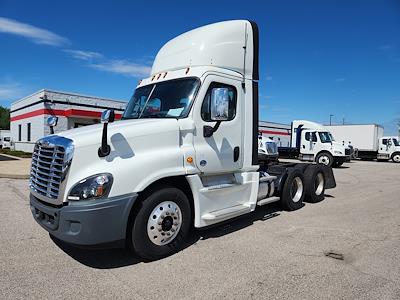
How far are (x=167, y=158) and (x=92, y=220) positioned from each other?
4.17 feet

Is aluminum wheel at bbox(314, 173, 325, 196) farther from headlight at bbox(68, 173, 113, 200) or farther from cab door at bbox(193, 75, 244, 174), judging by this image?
headlight at bbox(68, 173, 113, 200)

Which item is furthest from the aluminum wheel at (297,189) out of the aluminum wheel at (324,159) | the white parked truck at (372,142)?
the white parked truck at (372,142)

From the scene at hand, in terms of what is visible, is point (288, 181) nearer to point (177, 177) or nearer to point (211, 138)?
point (211, 138)

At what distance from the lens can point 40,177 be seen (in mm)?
4395

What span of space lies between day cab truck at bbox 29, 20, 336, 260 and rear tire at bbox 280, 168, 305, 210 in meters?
0.69

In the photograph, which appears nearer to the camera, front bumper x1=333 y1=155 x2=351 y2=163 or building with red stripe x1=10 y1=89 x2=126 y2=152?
front bumper x1=333 y1=155 x2=351 y2=163

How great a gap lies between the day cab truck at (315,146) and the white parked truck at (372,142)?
9330 mm

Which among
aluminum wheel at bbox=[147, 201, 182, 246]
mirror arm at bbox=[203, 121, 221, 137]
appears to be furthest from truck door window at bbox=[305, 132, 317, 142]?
aluminum wheel at bbox=[147, 201, 182, 246]

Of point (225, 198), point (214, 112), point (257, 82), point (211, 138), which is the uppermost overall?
point (257, 82)

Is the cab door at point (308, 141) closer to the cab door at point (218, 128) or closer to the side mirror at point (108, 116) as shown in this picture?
the cab door at point (218, 128)

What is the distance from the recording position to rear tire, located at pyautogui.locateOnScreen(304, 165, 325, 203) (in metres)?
8.26

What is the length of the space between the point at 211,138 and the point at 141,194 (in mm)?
1468

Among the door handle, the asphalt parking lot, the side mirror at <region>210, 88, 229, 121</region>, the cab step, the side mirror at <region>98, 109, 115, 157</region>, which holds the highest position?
the side mirror at <region>210, 88, 229, 121</region>

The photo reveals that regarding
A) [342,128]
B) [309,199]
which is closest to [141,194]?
[309,199]
